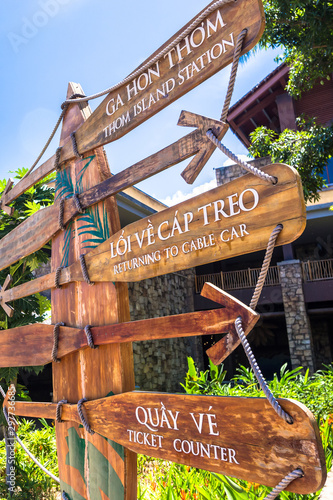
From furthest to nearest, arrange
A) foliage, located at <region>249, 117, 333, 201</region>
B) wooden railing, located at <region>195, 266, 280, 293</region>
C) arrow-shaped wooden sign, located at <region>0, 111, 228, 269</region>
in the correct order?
wooden railing, located at <region>195, 266, 280, 293</region>, foliage, located at <region>249, 117, 333, 201</region>, arrow-shaped wooden sign, located at <region>0, 111, 228, 269</region>

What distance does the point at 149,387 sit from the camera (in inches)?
371

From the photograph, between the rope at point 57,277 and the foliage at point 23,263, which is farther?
the foliage at point 23,263

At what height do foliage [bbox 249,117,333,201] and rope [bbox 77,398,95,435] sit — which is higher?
foliage [bbox 249,117,333,201]

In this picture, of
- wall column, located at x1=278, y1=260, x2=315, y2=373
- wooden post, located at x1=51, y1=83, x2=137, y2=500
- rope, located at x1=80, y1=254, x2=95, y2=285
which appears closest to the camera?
wooden post, located at x1=51, y1=83, x2=137, y2=500

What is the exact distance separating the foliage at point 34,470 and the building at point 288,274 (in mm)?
7542

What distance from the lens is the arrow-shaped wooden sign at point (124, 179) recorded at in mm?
1728

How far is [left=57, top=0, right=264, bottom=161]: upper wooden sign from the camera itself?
→ 1.64 m

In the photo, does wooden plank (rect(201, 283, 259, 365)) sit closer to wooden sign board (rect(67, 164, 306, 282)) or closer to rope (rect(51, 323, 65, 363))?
wooden sign board (rect(67, 164, 306, 282))

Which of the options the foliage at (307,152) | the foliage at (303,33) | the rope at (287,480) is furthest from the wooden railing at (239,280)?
the rope at (287,480)

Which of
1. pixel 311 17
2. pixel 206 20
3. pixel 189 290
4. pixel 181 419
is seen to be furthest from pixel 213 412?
pixel 189 290

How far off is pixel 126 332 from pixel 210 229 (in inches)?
27.4

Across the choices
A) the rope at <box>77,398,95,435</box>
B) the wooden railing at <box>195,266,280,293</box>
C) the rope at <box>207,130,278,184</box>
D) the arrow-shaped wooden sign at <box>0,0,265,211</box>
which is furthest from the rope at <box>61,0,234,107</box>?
the wooden railing at <box>195,266,280,293</box>

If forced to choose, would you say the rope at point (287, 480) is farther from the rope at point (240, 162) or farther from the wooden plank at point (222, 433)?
the rope at point (240, 162)

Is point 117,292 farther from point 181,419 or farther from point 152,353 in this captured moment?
point 152,353
